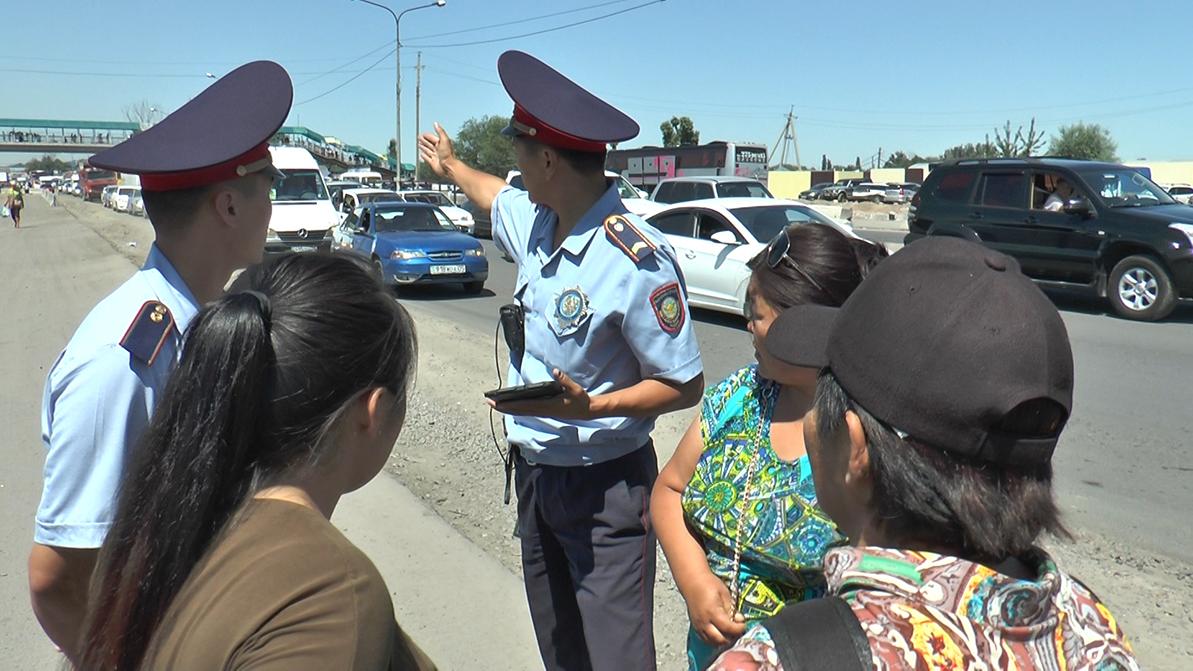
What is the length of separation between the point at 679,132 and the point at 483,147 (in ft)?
57.0

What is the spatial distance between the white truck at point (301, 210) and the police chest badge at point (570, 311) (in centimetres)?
1521

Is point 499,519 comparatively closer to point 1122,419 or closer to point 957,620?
point 957,620

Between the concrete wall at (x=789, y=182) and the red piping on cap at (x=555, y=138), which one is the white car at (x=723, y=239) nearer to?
the red piping on cap at (x=555, y=138)

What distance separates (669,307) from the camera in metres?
2.47

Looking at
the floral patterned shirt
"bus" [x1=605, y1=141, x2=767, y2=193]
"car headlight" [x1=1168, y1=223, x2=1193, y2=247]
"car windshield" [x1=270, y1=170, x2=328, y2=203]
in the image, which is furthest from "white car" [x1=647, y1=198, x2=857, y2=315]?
"bus" [x1=605, y1=141, x2=767, y2=193]

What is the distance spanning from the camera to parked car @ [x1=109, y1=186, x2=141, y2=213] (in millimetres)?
46125

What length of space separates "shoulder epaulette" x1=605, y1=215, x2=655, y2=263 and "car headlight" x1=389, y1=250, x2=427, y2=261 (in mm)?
11368

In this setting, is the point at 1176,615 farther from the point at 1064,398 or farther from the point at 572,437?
the point at 1064,398

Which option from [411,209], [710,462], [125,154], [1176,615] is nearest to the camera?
[125,154]

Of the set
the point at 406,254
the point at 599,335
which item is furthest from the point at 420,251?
the point at 599,335

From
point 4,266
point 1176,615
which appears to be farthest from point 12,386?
point 4,266

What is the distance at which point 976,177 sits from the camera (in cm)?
1258

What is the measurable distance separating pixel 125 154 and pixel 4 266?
860 inches

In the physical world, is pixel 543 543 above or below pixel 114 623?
below
